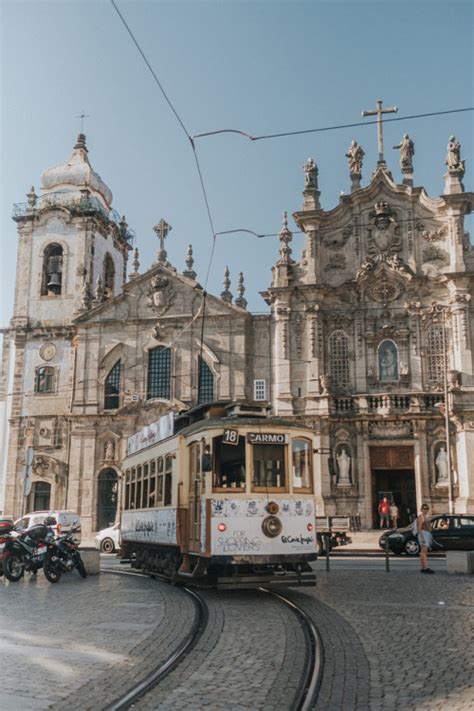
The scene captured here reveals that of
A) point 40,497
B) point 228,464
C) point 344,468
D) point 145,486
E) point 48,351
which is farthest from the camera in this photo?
point 48,351

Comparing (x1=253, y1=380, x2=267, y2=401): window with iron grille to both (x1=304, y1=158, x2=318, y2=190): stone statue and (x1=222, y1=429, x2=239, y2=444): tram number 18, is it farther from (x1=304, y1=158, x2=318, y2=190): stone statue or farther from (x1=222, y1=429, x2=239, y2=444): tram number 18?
(x1=222, y1=429, x2=239, y2=444): tram number 18

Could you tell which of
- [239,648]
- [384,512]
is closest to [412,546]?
[384,512]

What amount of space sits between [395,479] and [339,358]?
630cm

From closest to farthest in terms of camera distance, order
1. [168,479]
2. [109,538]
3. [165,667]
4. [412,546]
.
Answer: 1. [165,667]
2. [168,479]
3. [412,546]
4. [109,538]

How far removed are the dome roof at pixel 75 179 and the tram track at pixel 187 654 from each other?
124 ft

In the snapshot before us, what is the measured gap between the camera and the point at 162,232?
39719 millimetres

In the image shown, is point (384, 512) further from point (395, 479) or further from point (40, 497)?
point (40, 497)

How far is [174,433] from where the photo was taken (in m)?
16.5

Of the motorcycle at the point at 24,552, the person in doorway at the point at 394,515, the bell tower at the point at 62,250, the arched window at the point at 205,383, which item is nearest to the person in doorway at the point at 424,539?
the motorcycle at the point at 24,552

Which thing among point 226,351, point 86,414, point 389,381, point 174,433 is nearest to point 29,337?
point 86,414

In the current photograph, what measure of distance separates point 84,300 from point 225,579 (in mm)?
28991

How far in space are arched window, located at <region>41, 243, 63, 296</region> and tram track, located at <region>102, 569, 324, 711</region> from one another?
1286 inches

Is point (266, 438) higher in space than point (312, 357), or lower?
lower

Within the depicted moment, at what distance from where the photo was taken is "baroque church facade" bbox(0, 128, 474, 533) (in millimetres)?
33156
